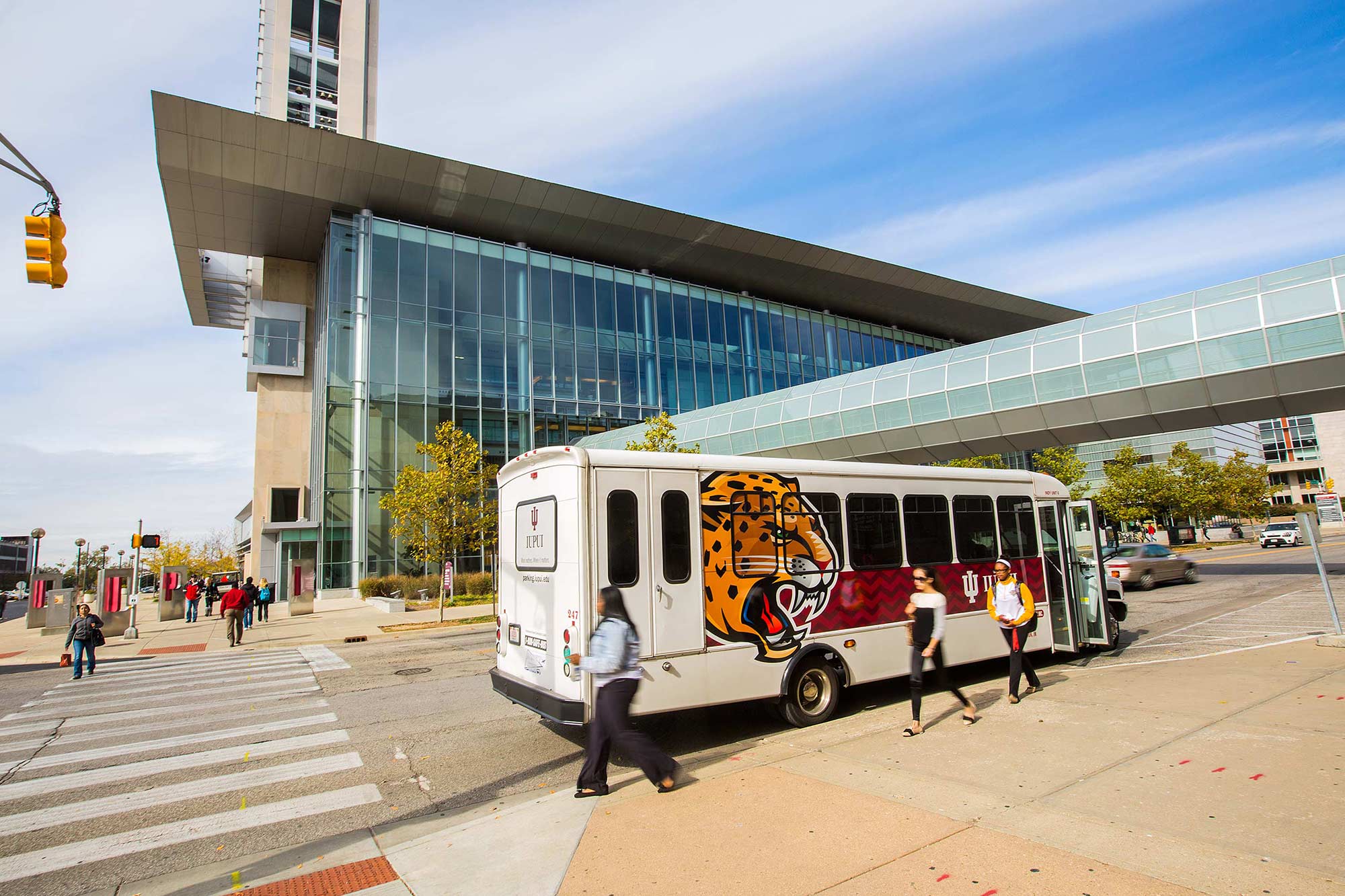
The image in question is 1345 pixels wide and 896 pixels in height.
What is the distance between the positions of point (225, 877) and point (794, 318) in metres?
50.6

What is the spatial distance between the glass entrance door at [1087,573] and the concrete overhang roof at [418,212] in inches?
1295

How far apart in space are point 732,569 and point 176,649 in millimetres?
18849

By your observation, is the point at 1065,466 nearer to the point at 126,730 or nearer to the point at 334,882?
the point at 126,730

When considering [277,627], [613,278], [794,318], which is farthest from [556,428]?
[794,318]

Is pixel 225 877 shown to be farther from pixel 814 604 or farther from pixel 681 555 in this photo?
pixel 814 604

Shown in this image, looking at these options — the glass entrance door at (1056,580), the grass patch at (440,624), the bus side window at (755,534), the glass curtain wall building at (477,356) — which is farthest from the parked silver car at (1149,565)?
the glass curtain wall building at (477,356)

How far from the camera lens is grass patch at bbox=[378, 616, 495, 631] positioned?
21.9 meters

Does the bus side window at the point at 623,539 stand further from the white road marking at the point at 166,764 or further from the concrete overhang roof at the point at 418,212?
the concrete overhang roof at the point at 418,212

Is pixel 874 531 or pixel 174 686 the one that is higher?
pixel 874 531

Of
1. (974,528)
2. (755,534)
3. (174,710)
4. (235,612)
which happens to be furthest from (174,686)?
(974,528)

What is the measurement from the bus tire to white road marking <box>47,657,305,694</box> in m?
11.2

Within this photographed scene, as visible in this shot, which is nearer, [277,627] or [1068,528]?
[1068,528]

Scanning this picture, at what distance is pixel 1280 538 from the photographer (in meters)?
47.2

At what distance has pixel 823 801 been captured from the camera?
18.0 feet
